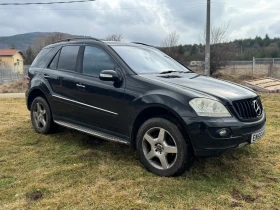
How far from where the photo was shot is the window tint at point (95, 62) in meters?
4.30

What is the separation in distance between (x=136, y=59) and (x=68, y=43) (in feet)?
4.68

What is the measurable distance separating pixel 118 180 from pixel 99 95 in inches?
48.7

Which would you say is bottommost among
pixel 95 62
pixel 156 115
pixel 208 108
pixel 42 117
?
pixel 42 117

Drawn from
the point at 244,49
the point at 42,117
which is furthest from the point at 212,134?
the point at 244,49

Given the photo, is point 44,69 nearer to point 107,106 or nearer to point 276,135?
point 107,106

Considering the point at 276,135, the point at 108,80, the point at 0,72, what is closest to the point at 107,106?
the point at 108,80

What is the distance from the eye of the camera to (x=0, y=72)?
3062cm

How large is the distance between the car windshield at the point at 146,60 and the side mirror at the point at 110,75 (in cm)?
28

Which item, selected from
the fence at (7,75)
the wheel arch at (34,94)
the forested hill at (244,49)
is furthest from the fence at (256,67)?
the fence at (7,75)

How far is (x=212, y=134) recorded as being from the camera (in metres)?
3.28

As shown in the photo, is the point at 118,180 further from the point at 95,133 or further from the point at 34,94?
the point at 34,94

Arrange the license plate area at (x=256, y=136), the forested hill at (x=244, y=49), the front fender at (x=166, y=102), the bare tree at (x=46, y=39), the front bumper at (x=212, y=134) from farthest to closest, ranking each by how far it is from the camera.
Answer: the bare tree at (x=46, y=39) → the forested hill at (x=244, y=49) → the license plate area at (x=256, y=136) → the front fender at (x=166, y=102) → the front bumper at (x=212, y=134)

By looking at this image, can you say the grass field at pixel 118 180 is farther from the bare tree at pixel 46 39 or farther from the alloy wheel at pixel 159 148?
the bare tree at pixel 46 39

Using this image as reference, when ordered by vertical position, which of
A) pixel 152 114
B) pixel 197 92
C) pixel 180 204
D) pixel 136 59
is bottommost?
pixel 180 204
